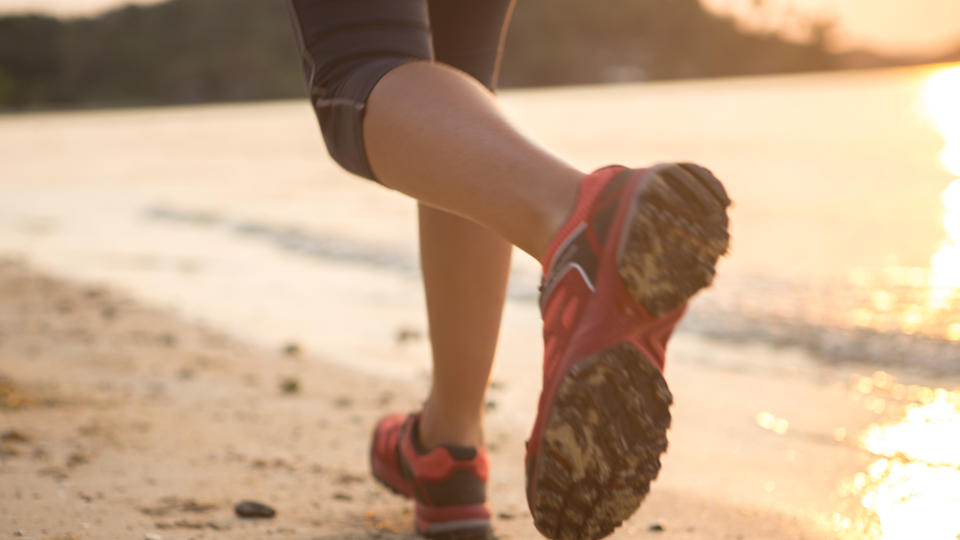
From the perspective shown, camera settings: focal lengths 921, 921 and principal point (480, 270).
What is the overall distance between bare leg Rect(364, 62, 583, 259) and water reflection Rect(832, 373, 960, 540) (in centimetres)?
82

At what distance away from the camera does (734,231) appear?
6234 millimetres

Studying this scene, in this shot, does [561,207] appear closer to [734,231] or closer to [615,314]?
[615,314]

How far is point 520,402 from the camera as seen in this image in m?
2.28

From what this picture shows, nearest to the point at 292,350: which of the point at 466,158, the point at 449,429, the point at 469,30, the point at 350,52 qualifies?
the point at 449,429

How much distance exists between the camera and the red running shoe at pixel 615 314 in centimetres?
83

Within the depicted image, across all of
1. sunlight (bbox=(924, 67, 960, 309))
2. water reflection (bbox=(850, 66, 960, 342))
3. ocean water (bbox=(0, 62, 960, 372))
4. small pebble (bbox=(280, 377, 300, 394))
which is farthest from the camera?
sunlight (bbox=(924, 67, 960, 309))

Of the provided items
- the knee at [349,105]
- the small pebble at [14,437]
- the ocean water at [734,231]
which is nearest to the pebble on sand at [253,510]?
the small pebble at [14,437]

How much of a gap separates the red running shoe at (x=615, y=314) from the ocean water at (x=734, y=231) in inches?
82.4

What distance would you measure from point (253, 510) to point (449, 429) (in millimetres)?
345

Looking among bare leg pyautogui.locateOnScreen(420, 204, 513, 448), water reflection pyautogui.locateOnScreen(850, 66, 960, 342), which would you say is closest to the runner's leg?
bare leg pyautogui.locateOnScreen(420, 204, 513, 448)

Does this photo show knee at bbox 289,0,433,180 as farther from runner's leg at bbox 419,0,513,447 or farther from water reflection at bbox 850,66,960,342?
water reflection at bbox 850,66,960,342

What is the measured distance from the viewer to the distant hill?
60.8m

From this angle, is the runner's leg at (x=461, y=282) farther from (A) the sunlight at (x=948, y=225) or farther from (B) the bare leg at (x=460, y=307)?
(A) the sunlight at (x=948, y=225)

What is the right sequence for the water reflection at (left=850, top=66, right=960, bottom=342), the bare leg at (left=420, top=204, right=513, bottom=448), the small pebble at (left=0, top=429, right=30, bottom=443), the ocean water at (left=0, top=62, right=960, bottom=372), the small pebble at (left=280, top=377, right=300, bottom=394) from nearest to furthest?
the bare leg at (left=420, top=204, right=513, bottom=448), the small pebble at (left=0, top=429, right=30, bottom=443), the small pebble at (left=280, top=377, right=300, bottom=394), the water reflection at (left=850, top=66, right=960, bottom=342), the ocean water at (left=0, top=62, right=960, bottom=372)
